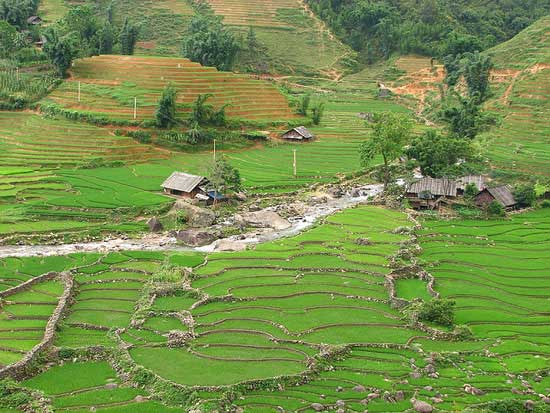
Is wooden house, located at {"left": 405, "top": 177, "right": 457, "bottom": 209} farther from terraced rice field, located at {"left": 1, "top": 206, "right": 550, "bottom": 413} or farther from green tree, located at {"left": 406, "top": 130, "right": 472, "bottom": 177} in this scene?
terraced rice field, located at {"left": 1, "top": 206, "right": 550, "bottom": 413}

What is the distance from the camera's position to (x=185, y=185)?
204ft

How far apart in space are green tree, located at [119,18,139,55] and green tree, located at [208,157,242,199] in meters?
49.1

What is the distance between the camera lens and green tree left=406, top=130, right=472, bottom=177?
66.4 metres

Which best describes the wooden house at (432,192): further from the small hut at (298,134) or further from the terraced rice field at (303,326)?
the small hut at (298,134)

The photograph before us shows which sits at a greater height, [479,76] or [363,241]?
[479,76]

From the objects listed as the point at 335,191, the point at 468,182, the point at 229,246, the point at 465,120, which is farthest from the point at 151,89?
the point at 468,182

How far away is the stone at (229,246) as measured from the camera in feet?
165

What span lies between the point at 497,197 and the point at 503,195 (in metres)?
0.99

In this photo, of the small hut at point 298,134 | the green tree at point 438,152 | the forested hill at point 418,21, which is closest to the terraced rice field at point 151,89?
the small hut at point 298,134

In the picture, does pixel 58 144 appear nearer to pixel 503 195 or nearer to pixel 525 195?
pixel 503 195

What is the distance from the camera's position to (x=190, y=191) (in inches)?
2432

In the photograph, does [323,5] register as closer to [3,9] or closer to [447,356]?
[3,9]

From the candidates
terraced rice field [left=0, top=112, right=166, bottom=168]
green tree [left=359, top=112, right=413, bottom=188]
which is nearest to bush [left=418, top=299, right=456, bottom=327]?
green tree [left=359, top=112, right=413, bottom=188]

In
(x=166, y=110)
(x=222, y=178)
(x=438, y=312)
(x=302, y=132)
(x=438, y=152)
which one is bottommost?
(x=438, y=312)
